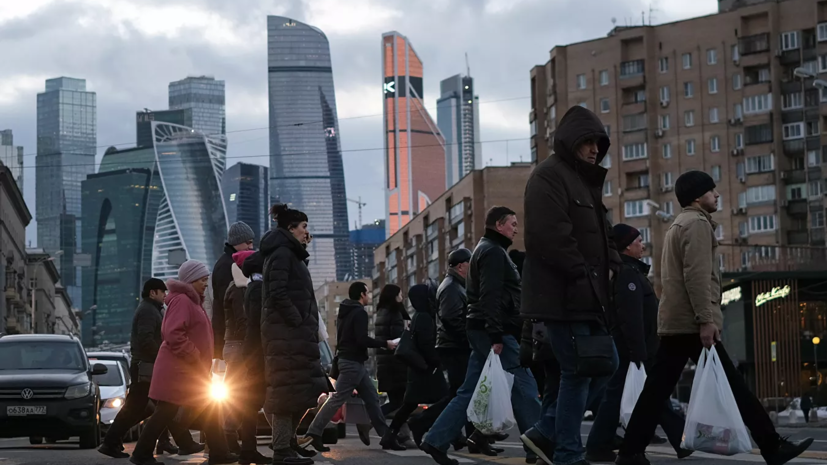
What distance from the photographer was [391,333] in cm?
1602

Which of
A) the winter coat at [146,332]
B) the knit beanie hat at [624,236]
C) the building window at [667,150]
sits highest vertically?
the building window at [667,150]

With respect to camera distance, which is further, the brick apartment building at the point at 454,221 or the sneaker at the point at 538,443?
the brick apartment building at the point at 454,221

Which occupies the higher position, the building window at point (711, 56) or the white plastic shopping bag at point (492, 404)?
the building window at point (711, 56)

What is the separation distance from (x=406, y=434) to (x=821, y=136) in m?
73.8

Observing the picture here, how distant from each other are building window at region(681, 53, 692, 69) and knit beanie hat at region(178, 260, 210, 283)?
275 feet

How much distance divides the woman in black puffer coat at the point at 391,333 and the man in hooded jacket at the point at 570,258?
648 centimetres

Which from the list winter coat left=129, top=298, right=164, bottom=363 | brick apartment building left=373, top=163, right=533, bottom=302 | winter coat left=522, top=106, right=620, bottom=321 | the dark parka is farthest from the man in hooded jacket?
brick apartment building left=373, top=163, right=533, bottom=302

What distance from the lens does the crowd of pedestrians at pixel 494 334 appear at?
8.45m

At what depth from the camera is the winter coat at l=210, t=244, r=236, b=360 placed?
1355cm

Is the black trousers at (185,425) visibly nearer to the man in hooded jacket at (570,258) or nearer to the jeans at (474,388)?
the jeans at (474,388)

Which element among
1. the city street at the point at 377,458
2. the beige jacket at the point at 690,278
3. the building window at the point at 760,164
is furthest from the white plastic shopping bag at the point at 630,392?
the building window at the point at 760,164

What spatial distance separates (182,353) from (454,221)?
10705 cm

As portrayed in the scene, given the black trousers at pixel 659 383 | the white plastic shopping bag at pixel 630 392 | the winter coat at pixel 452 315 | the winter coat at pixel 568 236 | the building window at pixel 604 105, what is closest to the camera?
the winter coat at pixel 568 236

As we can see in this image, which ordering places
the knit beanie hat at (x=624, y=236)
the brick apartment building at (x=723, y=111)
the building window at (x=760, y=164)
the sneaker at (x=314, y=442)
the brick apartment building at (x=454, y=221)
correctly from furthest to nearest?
the brick apartment building at (x=454, y=221) < the building window at (x=760, y=164) < the brick apartment building at (x=723, y=111) < the sneaker at (x=314, y=442) < the knit beanie hat at (x=624, y=236)
